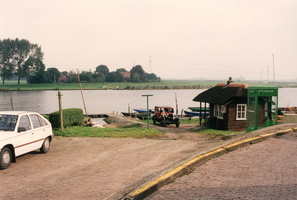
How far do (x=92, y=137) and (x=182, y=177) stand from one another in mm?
9263

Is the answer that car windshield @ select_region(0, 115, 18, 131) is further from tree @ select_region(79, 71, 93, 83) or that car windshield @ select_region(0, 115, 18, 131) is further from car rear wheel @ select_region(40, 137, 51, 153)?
tree @ select_region(79, 71, 93, 83)

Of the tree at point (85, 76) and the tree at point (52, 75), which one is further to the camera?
the tree at point (85, 76)

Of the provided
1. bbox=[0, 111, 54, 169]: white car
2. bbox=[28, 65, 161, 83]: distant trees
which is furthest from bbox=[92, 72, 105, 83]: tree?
bbox=[0, 111, 54, 169]: white car

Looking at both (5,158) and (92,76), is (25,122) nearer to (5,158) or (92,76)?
(5,158)

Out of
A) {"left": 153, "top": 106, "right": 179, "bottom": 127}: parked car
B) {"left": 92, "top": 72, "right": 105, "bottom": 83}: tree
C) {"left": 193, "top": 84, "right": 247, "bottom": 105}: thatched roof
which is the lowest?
{"left": 153, "top": 106, "right": 179, "bottom": 127}: parked car

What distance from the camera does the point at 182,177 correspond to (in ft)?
23.2

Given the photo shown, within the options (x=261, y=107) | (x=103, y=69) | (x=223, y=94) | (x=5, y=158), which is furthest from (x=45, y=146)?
(x=103, y=69)

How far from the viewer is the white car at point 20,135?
8477 millimetres

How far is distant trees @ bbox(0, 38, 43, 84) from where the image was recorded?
126 meters

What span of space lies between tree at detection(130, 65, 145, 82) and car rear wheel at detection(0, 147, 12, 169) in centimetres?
14875

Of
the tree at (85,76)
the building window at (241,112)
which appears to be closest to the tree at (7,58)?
the tree at (85,76)

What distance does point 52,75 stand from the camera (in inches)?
5743

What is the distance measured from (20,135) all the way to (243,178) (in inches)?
273

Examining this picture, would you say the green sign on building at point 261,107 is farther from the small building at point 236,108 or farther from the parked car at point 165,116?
the parked car at point 165,116
